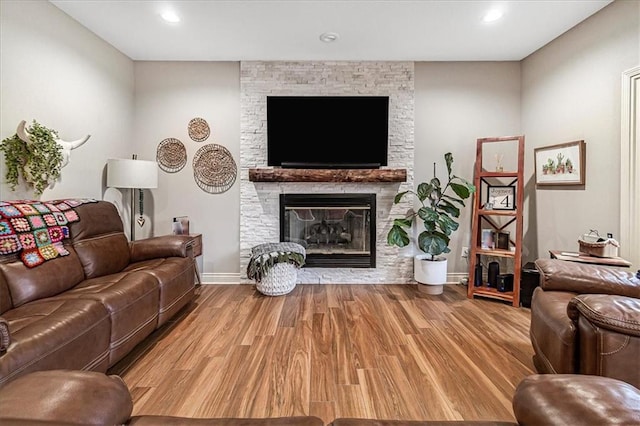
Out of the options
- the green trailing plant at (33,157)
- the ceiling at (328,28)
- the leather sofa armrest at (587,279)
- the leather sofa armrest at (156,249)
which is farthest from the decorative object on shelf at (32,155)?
the leather sofa armrest at (587,279)

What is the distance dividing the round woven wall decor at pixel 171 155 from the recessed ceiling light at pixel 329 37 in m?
2.10

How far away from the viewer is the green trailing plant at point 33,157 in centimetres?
243

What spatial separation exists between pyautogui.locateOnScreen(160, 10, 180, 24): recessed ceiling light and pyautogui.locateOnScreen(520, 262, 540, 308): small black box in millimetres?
4203

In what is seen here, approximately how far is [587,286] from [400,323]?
1391 mm

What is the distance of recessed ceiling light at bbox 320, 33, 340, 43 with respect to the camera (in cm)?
331

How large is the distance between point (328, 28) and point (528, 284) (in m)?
3.26

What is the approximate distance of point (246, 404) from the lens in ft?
5.91

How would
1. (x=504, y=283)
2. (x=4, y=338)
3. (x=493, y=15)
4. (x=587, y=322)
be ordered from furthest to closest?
1. (x=504, y=283)
2. (x=493, y=15)
3. (x=587, y=322)
4. (x=4, y=338)

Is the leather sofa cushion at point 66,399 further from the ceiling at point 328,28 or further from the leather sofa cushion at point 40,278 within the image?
the ceiling at point 328,28

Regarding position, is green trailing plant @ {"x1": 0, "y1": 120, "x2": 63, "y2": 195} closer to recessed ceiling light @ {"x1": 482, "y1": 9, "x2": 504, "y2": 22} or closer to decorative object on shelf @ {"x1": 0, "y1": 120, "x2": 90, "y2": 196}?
decorative object on shelf @ {"x1": 0, "y1": 120, "x2": 90, "y2": 196}

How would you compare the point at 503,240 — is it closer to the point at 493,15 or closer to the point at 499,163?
Result: the point at 499,163

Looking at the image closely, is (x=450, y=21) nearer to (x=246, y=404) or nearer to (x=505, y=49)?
(x=505, y=49)

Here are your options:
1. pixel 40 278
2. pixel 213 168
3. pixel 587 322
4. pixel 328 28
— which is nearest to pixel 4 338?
pixel 40 278

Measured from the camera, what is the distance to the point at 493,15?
9.77ft
